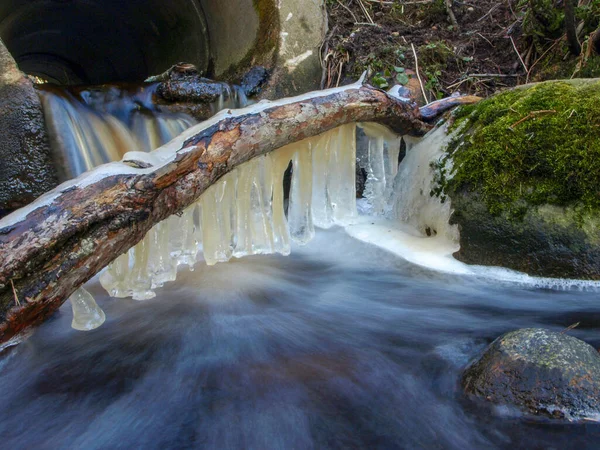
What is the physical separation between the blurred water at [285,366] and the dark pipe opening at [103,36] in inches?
209

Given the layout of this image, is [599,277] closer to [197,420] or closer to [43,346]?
[197,420]

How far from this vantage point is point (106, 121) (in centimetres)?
492

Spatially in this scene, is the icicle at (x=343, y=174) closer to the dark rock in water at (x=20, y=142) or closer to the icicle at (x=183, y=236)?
the icicle at (x=183, y=236)

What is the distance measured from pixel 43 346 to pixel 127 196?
103cm

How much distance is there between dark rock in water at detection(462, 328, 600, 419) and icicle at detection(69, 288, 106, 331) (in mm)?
1762

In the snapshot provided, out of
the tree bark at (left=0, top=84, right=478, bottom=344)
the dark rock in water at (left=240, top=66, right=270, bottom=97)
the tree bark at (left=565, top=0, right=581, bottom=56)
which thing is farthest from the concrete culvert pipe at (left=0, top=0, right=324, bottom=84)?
the tree bark at (left=0, top=84, right=478, bottom=344)

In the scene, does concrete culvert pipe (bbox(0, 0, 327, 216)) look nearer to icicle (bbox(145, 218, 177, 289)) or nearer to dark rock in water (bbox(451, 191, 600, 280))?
icicle (bbox(145, 218, 177, 289))

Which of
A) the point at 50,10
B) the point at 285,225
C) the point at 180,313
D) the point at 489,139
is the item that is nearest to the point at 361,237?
the point at 285,225

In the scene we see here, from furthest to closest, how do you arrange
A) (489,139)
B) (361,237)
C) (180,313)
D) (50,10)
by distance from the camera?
1. (50,10)
2. (361,237)
3. (489,139)
4. (180,313)

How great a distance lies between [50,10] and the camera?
8.69 meters

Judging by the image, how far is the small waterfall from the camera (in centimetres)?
438

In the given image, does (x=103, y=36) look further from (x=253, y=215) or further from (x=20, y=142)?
(x=253, y=215)

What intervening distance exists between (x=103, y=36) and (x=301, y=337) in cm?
983

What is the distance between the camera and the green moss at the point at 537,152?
2.76 meters
